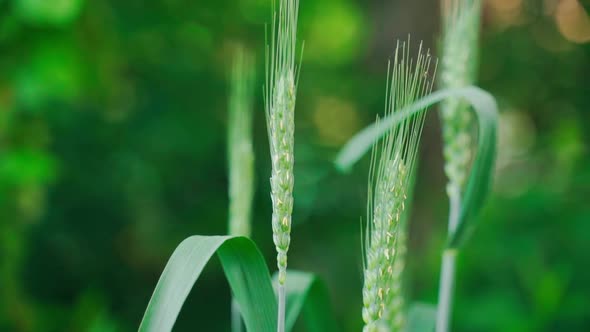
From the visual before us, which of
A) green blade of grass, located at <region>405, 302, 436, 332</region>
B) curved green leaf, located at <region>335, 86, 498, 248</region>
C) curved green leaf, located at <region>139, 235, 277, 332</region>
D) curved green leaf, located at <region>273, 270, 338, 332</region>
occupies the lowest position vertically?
green blade of grass, located at <region>405, 302, 436, 332</region>

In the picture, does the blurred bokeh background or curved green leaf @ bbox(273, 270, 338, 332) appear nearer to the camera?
curved green leaf @ bbox(273, 270, 338, 332)

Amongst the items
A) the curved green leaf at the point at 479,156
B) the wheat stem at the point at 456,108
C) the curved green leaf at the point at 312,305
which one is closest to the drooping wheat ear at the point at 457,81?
the wheat stem at the point at 456,108

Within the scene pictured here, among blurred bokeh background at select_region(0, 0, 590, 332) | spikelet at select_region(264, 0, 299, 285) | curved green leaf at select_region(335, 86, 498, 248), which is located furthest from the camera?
blurred bokeh background at select_region(0, 0, 590, 332)

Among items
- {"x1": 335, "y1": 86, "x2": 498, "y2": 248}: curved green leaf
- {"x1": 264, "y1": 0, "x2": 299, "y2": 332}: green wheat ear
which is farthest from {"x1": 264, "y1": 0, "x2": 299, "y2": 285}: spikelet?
{"x1": 335, "y1": 86, "x2": 498, "y2": 248}: curved green leaf

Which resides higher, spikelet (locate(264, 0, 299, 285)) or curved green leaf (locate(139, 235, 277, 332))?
spikelet (locate(264, 0, 299, 285))

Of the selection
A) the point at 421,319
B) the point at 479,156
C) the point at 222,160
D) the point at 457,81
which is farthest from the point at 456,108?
the point at 222,160

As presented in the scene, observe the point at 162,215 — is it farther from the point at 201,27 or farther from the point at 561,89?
the point at 561,89

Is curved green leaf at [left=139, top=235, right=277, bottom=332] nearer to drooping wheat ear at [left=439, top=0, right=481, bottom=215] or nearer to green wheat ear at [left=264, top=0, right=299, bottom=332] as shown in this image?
green wheat ear at [left=264, top=0, right=299, bottom=332]
